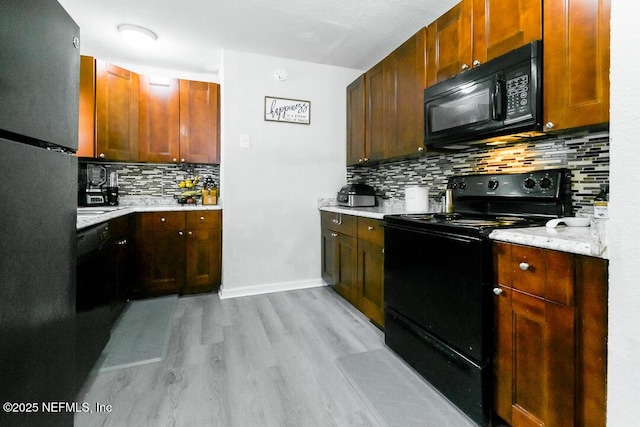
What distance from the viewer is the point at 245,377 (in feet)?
5.47

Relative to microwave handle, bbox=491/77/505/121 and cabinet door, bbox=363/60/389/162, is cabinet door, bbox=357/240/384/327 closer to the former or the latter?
cabinet door, bbox=363/60/389/162

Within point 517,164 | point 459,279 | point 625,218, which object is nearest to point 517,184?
point 517,164

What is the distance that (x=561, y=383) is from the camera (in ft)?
3.37

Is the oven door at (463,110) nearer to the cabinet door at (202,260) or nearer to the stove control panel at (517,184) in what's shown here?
the stove control panel at (517,184)

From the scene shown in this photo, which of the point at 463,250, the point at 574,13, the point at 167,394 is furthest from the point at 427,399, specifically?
the point at 574,13

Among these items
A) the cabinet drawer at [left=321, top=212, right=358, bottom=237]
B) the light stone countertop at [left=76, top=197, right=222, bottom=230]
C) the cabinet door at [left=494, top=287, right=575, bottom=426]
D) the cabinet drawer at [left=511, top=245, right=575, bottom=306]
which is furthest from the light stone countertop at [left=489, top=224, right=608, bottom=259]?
the light stone countertop at [left=76, top=197, right=222, bottom=230]

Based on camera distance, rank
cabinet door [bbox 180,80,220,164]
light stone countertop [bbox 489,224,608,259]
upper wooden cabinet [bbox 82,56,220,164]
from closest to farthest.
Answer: light stone countertop [bbox 489,224,608,259], upper wooden cabinet [bbox 82,56,220,164], cabinet door [bbox 180,80,220,164]

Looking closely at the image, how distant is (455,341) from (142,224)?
2.70 meters

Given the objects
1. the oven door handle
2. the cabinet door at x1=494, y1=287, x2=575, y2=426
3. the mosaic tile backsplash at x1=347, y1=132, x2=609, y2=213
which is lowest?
the cabinet door at x1=494, y1=287, x2=575, y2=426

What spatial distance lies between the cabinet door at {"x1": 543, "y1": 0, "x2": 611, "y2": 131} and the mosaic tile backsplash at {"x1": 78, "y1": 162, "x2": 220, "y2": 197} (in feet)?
10.2

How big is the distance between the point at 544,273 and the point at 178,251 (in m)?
2.84

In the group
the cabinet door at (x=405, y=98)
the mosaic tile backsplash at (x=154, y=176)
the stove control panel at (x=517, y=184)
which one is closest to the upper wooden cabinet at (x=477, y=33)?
the cabinet door at (x=405, y=98)

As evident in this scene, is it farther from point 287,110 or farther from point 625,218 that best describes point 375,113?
Result: point 625,218

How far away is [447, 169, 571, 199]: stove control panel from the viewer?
1.52m
